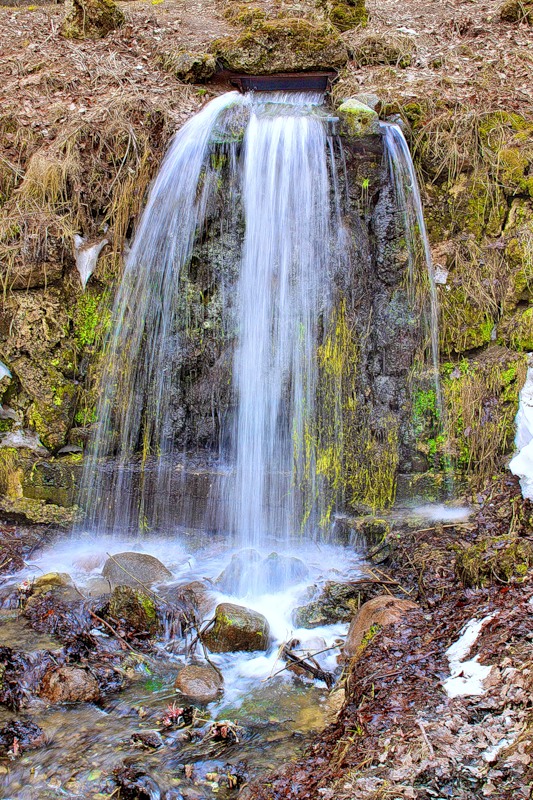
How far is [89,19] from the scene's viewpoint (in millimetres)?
7422

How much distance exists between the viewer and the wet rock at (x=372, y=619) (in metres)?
3.65

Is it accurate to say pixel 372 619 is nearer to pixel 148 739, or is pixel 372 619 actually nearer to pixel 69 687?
pixel 148 739

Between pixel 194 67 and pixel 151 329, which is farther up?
pixel 194 67

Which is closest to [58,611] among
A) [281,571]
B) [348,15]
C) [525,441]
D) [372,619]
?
[281,571]

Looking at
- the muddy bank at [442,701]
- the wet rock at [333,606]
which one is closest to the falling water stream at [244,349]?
the wet rock at [333,606]

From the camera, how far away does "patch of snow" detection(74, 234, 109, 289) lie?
5605mm

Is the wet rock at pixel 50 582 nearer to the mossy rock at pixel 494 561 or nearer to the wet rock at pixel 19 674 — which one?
the wet rock at pixel 19 674

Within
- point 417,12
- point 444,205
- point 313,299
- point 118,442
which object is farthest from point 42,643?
point 417,12

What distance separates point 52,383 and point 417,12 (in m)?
7.06

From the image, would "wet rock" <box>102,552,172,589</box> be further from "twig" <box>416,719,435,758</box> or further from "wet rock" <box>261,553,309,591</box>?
"twig" <box>416,719,435,758</box>

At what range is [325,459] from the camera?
211 inches

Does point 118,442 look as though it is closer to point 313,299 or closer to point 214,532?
point 214,532

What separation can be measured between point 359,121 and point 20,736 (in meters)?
5.23

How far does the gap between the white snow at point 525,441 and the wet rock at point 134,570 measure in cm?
278
